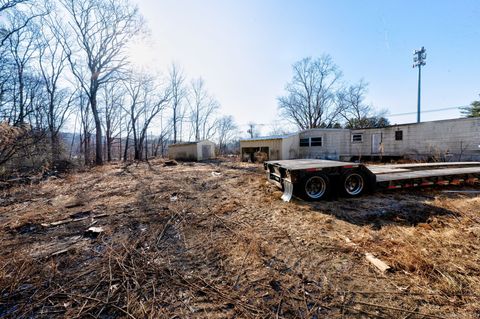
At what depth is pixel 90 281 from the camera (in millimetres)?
2184

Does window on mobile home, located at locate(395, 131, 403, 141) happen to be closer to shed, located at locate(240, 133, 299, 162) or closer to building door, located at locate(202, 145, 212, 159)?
shed, located at locate(240, 133, 299, 162)

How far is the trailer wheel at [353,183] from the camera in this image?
529 cm

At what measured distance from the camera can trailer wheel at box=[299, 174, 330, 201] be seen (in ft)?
16.7

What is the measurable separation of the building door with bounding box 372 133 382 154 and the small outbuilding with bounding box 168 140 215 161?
17.3 m

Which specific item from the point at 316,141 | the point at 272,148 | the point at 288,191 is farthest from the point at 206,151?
the point at 288,191

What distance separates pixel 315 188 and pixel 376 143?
14.6 meters

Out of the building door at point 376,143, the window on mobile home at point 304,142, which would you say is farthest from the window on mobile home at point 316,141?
the building door at point 376,143

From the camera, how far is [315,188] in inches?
208

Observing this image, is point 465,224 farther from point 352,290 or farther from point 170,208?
point 170,208

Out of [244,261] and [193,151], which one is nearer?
[244,261]

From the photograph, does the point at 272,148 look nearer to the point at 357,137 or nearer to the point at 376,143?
the point at 357,137

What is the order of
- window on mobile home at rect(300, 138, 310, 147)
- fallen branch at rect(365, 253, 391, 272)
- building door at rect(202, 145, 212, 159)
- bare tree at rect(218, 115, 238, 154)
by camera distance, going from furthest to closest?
bare tree at rect(218, 115, 238, 154)
building door at rect(202, 145, 212, 159)
window on mobile home at rect(300, 138, 310, 147)
fallen branch at rect(365, 253, 391, 272)

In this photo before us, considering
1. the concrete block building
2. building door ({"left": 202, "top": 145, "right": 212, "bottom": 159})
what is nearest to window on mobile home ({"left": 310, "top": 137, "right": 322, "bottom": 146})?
the concrete block building

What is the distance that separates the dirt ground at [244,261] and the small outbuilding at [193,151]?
18.0 meters
